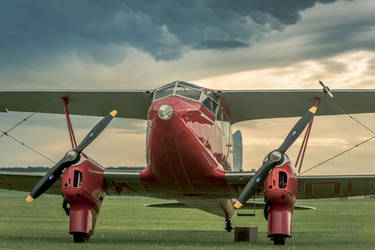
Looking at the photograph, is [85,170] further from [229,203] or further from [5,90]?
[229,203]

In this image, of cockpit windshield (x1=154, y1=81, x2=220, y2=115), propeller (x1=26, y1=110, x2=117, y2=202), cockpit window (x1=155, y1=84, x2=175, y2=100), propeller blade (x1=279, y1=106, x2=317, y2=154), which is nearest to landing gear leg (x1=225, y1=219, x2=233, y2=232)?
cockpit windshield (x1=154, y1=81, x2=220, y2=115)

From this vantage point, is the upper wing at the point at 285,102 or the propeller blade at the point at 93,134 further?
the upper wing at the point at 285,102

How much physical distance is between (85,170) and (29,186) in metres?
4.78

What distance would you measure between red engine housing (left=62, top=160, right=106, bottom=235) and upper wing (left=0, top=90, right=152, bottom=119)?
3.96 meters

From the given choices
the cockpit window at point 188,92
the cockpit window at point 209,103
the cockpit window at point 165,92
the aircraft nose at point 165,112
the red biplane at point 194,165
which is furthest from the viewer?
the cockpit window at point 209,103

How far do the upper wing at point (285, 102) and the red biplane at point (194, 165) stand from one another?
4 cm

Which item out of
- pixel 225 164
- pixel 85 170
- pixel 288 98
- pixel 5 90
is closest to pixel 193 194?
pixel 225 164

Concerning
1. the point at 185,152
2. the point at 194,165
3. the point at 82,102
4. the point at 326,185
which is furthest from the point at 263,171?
the point at 82,102

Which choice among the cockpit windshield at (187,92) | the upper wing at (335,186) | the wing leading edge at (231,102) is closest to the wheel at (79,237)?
the cockpit windshield at (187,92)

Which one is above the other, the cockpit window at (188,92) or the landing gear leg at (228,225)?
the cockpit window at (188,92)

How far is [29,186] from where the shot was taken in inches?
834

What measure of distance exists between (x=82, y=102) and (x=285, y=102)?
7.61 meters

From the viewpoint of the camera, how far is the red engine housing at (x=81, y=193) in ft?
56.3

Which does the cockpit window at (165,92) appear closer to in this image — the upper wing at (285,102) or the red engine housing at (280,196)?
the upper wing at (285,102)
